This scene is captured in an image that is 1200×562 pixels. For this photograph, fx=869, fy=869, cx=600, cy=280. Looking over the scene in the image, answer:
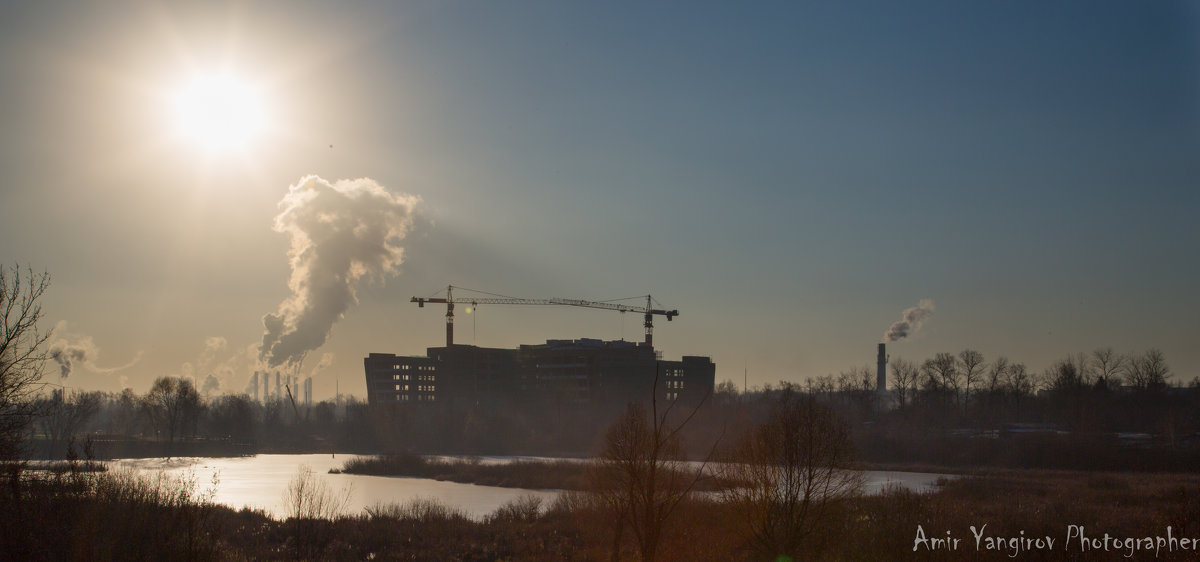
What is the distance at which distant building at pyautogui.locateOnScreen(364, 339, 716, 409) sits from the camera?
13425 centimetres

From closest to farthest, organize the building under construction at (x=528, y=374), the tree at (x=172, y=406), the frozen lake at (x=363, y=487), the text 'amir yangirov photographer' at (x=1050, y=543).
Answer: the text 'amir yangirov photographer' at (x=1050, y=543) < the frozen lake at (x=363, y=487) < the tree at (x=172, y=406) < the building under construction at (x=528, y=374)

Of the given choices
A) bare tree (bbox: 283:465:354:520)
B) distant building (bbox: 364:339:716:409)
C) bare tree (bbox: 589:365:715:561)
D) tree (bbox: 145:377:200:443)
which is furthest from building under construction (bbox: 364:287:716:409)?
bare tree (bbox: 589:365:715:561)

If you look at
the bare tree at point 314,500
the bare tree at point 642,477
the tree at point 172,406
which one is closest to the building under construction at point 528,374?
the tree at point 172,406

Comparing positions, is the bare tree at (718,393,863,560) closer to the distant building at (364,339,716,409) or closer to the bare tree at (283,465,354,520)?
the bare tree at (283,465,354,520)

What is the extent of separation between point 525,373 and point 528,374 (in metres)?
0.84

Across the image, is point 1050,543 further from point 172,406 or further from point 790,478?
point 172,406

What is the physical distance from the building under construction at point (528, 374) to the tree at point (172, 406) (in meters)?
34.7

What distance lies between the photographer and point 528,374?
14325cm

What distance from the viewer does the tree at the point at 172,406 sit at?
348 ft

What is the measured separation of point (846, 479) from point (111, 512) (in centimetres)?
2155

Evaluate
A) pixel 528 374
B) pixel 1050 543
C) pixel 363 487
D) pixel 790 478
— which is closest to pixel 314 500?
pixel 363 487

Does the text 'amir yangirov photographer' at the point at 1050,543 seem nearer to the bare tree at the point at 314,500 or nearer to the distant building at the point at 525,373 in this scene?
the bare tree at the point at 314,500

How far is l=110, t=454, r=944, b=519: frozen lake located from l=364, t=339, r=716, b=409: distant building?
52.4 m

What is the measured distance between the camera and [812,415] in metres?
26.7
